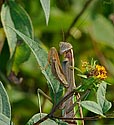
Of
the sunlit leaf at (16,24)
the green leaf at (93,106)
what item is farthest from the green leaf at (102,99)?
the sunlit leaf at (16,24)

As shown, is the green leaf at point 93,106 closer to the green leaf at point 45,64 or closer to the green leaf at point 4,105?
the green leaf at point 45,64

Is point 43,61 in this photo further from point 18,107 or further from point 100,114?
point 18,107

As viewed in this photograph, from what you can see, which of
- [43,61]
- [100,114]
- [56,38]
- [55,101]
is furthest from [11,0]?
[56,38]

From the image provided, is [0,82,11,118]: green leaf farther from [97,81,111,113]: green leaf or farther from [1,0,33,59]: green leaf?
[1,0,33,59]: green leaf

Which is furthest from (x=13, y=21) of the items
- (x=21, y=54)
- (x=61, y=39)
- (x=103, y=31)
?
(x=103, y=31)

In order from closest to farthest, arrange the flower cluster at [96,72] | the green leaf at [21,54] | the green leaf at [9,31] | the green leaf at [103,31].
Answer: the flower cluster at [96,72] → the green leaf at [9,31] → the green leaf at [21,54] → the green leaf at [103,31]

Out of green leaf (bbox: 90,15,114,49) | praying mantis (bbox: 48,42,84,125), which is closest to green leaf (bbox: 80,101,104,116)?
praying mantis (bbox: 48,42,84,125)

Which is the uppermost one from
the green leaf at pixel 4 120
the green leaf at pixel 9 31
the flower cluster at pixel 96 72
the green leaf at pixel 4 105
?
the green leaf at pixel 9 31
